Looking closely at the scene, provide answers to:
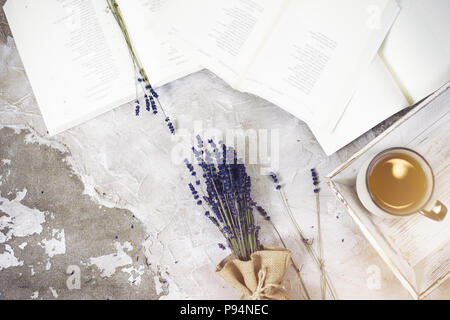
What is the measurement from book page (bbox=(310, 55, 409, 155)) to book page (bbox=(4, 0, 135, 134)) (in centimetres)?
56

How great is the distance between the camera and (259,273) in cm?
73

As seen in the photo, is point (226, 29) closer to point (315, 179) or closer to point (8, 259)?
point (315, 179)

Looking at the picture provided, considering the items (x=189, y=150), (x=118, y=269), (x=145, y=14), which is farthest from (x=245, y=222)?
(x=145, y=14)

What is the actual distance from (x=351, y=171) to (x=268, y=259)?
28 centimetres

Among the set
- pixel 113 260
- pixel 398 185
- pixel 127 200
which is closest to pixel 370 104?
pixel 398 185

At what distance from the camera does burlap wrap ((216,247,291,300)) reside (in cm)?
73

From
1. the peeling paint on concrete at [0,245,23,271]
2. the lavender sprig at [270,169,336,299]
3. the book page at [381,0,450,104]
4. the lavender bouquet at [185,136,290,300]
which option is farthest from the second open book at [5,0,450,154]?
the peeling paint on concrete at [0,245,23,271]

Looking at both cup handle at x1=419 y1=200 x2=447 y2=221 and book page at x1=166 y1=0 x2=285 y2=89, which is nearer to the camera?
cup handle at x1=419 y1=200 x2=447 y2=221

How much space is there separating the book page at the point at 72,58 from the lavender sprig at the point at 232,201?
301mm

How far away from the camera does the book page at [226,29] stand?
78cm

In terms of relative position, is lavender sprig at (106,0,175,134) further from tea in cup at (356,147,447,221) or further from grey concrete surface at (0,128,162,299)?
tea in cup at (356,147,447,221)

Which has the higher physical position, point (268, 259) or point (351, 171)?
point (351, 171)

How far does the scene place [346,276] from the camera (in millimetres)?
818
